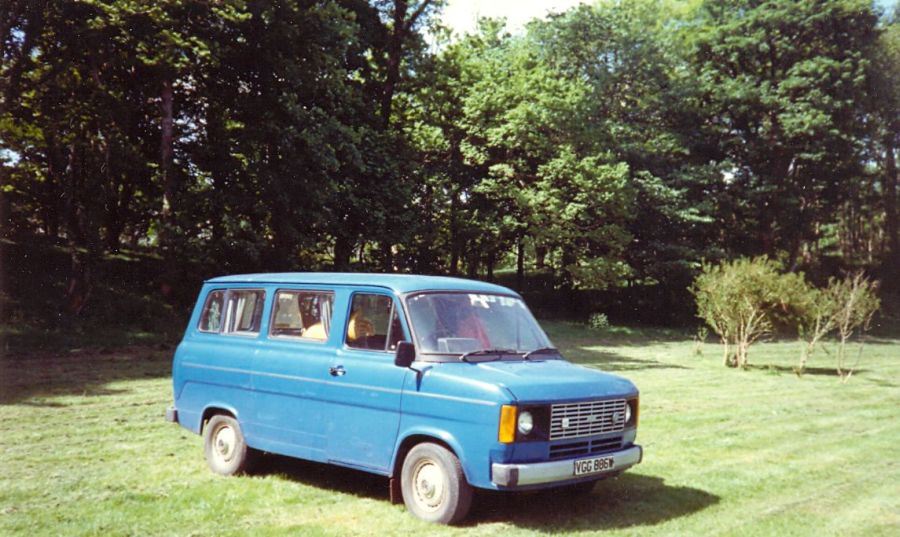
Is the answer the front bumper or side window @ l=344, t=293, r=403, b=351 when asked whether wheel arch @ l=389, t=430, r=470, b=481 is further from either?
side window @ l=344, t=293, r=403, b=351

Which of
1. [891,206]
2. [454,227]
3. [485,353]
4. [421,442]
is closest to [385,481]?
[421,442]

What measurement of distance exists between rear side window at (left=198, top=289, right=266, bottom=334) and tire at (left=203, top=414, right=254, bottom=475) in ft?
3.35

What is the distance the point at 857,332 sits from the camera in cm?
4228

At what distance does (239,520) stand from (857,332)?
43533mm

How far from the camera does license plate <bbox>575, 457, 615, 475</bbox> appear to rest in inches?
259

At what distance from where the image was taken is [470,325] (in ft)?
24.2

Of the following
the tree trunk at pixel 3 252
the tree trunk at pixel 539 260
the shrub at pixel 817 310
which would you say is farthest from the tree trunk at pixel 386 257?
the shrub at pixel 817 310

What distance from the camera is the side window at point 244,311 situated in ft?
27.6

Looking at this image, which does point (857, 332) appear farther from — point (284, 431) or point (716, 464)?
point (284, 431)

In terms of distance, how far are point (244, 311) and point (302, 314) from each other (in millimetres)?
940

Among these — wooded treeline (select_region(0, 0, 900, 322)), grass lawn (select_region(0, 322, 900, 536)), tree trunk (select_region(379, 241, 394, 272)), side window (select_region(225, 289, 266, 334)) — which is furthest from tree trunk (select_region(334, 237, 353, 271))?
side window (select_region(225, 289, 266, 334))

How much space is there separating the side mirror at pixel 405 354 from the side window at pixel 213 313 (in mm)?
2997

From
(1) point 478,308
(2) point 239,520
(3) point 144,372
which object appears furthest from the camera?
(3) point 144,372

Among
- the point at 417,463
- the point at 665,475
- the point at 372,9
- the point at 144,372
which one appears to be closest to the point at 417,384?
the point at 417,463
